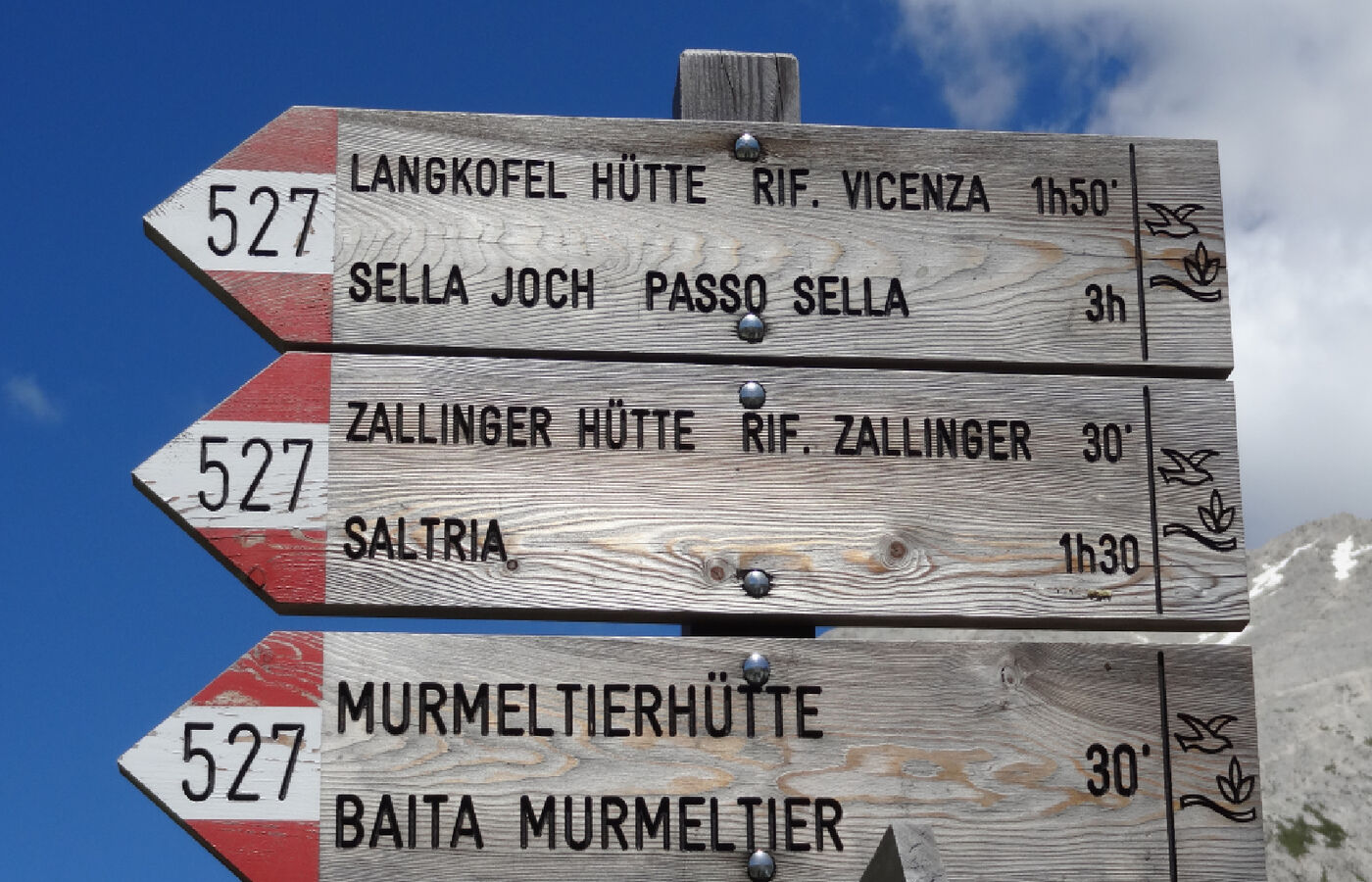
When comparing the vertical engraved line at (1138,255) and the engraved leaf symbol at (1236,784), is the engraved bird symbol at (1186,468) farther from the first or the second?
the engraved leaf symbol at (1236,784)

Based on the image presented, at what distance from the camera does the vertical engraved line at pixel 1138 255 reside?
4.10m

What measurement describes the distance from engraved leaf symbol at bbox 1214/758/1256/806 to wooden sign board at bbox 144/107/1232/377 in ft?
3.39

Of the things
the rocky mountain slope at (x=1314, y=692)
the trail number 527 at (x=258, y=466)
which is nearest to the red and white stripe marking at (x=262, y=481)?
Answer: the trail number 527 at (x=258, y=466)

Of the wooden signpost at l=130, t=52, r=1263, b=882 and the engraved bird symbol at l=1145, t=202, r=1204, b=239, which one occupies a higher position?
the engraved bird symbol at l=1145, t=202, r=1204, b=239

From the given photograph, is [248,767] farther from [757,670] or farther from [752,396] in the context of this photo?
[752,396]

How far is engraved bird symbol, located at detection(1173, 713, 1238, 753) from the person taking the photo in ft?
12.5

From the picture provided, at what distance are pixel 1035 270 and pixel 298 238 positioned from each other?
1.90m

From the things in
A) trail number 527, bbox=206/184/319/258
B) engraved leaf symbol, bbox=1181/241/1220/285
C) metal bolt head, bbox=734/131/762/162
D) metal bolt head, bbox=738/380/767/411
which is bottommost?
metal bolt head, bbox=738/380/767/411

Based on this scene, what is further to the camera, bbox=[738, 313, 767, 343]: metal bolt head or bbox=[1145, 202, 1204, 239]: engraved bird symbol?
bbox=[1145, 202, 1204, 239]: engraved bird symbol

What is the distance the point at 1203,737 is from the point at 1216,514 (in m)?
0.57

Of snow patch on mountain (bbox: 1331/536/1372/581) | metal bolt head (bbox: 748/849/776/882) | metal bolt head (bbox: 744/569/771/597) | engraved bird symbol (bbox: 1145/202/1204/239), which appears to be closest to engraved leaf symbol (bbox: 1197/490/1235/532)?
engraved bird symbol (bbox: 1145/202/1204/239)

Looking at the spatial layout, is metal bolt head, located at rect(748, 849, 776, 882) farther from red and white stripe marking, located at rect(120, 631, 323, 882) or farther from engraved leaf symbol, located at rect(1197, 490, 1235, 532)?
engraved leaf symbol, located at rect(1197, 490, 1235, 532)

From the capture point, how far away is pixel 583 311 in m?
3.88

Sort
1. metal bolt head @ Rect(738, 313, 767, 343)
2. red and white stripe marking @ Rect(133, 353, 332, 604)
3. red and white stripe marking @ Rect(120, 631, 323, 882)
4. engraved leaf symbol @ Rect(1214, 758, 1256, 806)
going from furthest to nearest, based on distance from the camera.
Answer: metal bolt head @ Rect(738, 313, 767, 343) → engraved leaf symbol @ Rect(1214, 758, 1256, 806) → red and white stripe marking @ Rect(133, 353, 332, 604) → red and white stripe marking @ Rect(120, 631, 323, 882)
